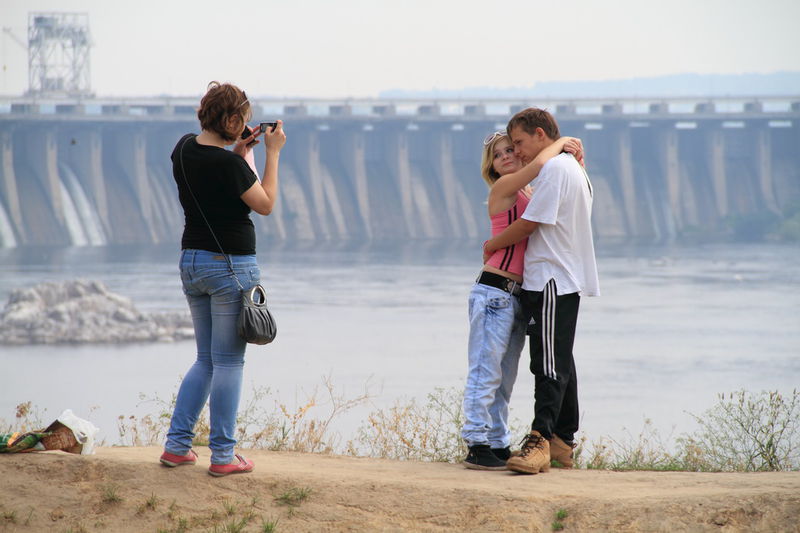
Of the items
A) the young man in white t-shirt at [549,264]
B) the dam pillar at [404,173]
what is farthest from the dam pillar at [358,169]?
the young man in white t-shirt at [549,264]

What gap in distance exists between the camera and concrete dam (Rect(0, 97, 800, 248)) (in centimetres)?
4462

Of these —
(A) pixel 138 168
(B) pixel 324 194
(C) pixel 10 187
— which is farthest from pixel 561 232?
(B) pixel 324 194

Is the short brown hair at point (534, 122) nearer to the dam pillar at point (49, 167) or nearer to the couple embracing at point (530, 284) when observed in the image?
the couple embracing at point (530, 284)

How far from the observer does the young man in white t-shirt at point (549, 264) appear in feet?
14.0

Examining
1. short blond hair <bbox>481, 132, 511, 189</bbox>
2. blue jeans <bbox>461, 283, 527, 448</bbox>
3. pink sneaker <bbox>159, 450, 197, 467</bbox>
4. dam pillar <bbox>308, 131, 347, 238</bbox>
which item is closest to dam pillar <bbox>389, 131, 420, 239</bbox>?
dam pillar <bbox>308, 131, 347, 238</bbox>

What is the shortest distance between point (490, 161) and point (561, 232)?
470 millimetres

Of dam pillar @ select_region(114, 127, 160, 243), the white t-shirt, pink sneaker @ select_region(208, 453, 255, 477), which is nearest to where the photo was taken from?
pink sneaker @ select_region(208, 453, 255, 477)

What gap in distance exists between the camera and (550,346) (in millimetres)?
4289

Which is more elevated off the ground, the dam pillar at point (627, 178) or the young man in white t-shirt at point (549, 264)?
the dam pillar at point (627, 178)

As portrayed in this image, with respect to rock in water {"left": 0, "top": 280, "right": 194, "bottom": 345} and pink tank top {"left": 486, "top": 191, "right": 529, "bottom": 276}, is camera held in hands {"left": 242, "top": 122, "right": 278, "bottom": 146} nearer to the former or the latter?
pink tank top {"left": 486, "top": 191, "right": 529, "bottom": 276}

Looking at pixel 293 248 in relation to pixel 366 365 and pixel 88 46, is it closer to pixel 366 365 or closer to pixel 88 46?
pixel 88 46

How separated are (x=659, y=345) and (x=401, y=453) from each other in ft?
74.4

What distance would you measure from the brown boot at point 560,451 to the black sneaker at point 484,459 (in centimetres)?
29

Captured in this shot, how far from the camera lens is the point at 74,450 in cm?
438
